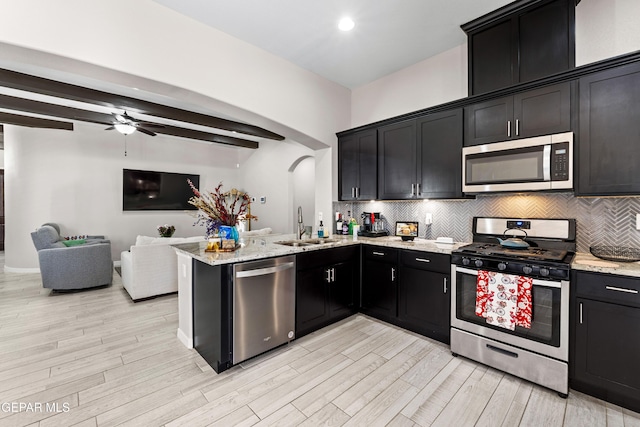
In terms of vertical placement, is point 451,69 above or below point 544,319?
above

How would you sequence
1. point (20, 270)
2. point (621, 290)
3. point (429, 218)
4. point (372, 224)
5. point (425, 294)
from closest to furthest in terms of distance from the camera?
point (621, 290) < point (425, 294) < point (429, 218) < point (372, 224) < point (20, 270)

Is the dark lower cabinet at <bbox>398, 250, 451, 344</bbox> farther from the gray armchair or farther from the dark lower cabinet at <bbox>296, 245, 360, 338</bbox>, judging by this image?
the gray armchair

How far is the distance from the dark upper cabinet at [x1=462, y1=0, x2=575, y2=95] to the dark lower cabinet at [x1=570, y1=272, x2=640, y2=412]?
1.79 meters

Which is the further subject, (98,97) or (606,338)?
(98,97)

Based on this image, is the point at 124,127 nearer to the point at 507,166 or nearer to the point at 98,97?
the point at 98,97

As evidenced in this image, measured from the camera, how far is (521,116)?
100 inches

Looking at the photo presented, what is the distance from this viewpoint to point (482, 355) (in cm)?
242

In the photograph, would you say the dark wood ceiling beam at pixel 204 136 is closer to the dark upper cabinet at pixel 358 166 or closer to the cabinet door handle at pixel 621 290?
the dark upper cabinet at pixel 358 166

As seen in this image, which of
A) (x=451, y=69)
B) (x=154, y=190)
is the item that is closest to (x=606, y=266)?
(x=451, y=69)

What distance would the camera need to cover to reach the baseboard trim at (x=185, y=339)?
2.74m

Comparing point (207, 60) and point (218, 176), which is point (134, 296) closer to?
point (207, 60)

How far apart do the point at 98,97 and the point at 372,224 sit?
4512mm

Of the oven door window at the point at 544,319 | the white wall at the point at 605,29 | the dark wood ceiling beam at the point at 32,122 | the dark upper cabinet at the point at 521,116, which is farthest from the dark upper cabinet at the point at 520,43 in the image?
the dark wood ceiling beam at the point at 32,122

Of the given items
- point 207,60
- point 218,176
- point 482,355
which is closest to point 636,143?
point 482,355
